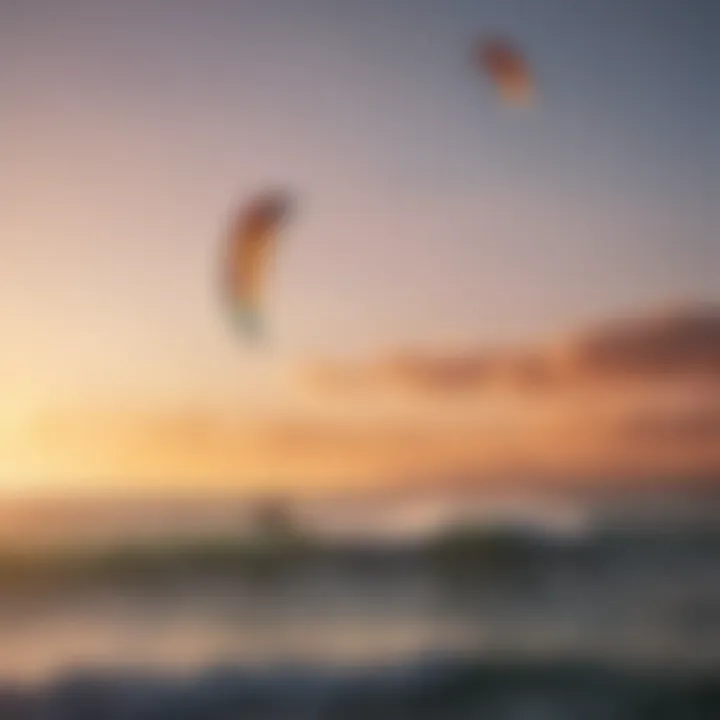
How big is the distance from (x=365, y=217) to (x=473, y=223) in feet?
0.46

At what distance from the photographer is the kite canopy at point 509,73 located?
4.63 ft

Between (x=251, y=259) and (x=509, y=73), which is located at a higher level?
(x=509, y=73)

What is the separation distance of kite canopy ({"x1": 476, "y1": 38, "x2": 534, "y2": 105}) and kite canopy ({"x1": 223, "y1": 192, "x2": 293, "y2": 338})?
31 centimetres

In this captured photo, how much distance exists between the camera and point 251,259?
140 centimetres

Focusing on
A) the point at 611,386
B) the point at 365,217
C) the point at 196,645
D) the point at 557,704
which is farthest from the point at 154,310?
the point at 557,704

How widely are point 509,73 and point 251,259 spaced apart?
0.41 m

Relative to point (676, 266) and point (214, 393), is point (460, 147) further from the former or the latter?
point (214, 393)

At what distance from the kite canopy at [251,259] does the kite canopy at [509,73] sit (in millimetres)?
312

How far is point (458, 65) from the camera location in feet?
4.67

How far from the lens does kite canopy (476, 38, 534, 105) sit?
A: 4.63ft

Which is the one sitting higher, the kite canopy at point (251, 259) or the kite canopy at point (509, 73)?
the kite canopy at point (509, 73)

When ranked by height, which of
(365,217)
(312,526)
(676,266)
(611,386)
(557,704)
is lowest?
(557,704)

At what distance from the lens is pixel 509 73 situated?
1412mm

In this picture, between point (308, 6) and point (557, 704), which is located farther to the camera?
point (308, 6)
